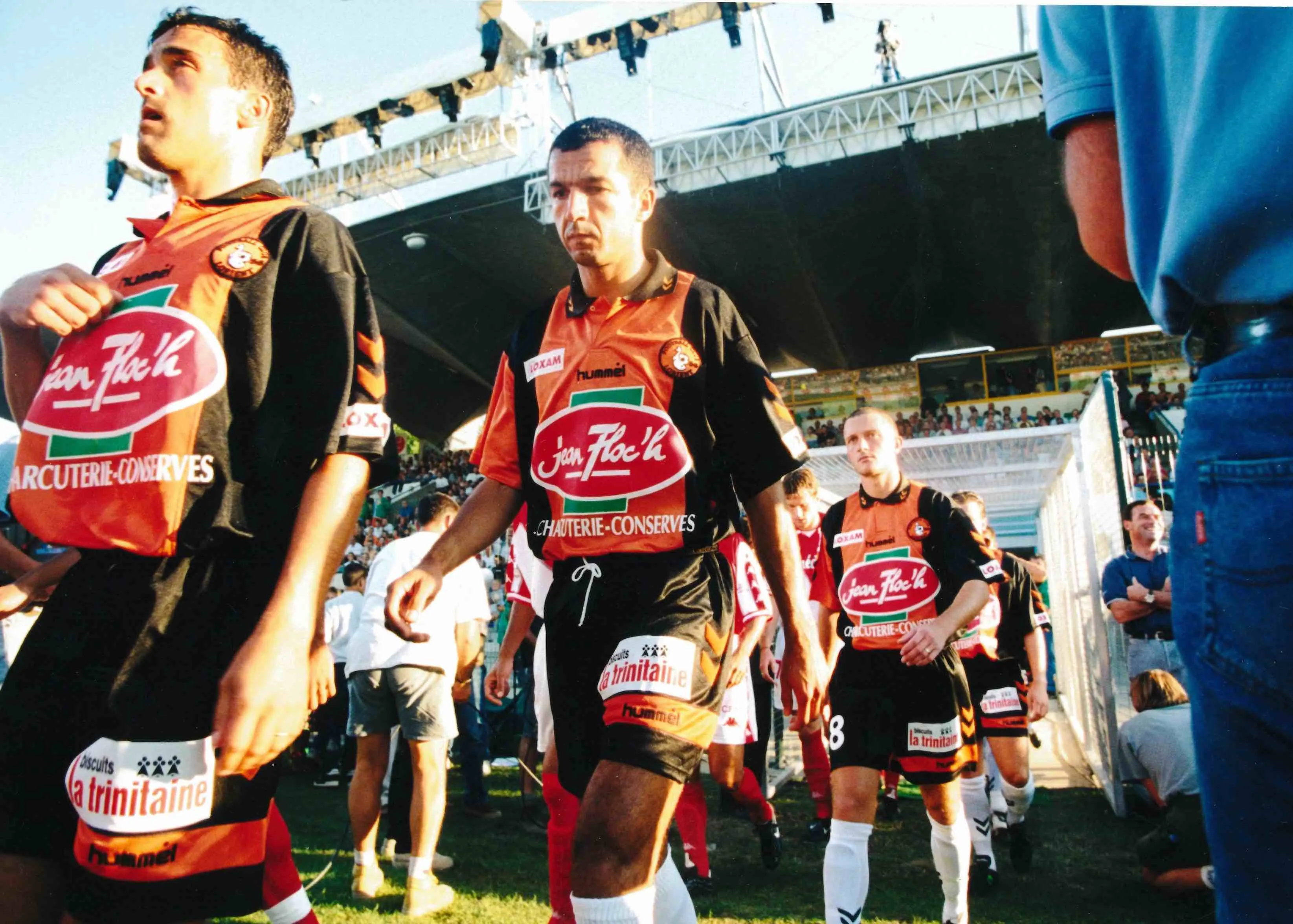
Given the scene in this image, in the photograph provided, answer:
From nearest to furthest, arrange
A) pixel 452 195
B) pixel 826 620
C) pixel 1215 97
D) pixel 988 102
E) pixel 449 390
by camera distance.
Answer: pixel 1215 97 → pixel 826 620 → pixel 988 102 → pixel 452 195 → pixel 449 390

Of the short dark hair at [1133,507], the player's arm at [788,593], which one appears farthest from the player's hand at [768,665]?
the player's arm at [788,593]

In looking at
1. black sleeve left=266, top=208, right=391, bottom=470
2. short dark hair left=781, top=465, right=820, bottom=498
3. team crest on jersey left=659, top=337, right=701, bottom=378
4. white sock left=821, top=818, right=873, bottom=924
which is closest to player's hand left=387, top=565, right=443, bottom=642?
black sleeve left=266, top=208, right=391, bottom=470

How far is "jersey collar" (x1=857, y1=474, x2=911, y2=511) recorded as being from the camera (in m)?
4.07

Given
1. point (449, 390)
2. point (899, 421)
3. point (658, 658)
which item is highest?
point (449, 390)

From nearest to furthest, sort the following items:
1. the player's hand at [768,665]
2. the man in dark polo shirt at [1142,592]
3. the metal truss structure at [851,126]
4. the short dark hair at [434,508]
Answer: the short dark hair at [434,508]
the man in dark polo shirt at [1142,592]
the player's hand at [768,665]
the metal truss structure at [851,126]

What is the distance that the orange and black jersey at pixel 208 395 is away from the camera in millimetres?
1432

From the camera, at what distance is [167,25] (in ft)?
5.47

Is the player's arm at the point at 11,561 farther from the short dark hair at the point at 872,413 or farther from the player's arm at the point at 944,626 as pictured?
the short dark hair at the point at 872,413

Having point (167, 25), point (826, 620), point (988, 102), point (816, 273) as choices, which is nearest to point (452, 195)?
point (816, 273)

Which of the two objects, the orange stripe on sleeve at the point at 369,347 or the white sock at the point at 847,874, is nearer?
the orange stripe on sleeve at the point at 369,347

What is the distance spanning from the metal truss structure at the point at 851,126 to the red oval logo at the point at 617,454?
13.7m

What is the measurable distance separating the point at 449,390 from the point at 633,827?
25977 mm

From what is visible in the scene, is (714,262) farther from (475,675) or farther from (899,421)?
(475,675)

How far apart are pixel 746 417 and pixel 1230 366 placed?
Result: 54.0 inches
